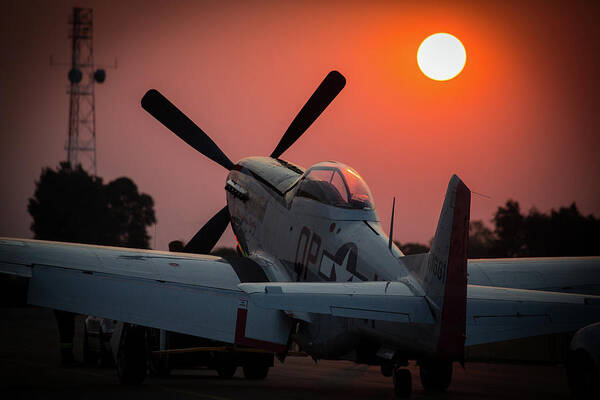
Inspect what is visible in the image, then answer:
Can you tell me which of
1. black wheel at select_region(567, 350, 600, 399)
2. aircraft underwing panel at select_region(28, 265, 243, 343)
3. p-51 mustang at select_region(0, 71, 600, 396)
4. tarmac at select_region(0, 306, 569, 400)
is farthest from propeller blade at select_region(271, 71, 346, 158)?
black wheel at select_region(567, 350, 600, 399)

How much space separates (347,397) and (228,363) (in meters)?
3.59

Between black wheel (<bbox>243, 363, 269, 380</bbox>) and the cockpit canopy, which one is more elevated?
the cockpit canopy

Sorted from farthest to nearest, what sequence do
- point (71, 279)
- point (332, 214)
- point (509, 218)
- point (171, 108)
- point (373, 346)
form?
point (509, 218)
point (171, 108)
point (332, 214)
point (71, 279)
point (373, 346)

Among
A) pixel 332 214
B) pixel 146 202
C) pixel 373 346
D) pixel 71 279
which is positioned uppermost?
pixel 146 202

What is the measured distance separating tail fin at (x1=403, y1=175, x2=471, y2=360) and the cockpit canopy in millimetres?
3323

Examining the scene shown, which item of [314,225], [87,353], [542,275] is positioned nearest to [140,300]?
[314,225]

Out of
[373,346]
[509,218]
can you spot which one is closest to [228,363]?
[373,346]

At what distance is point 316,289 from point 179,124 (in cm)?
1068

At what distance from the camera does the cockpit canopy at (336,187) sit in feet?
41.1

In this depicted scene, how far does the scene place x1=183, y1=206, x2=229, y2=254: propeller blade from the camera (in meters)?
17.9

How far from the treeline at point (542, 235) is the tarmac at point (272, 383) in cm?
4331

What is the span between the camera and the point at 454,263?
905 cm

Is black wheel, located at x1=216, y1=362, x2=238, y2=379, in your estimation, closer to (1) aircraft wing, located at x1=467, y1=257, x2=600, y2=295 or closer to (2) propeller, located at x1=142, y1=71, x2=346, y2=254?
(1) aircraft wing, located at x1=467, y1=257, x2=600, y2=295

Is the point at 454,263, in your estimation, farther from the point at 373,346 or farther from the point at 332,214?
the point at 332,214
